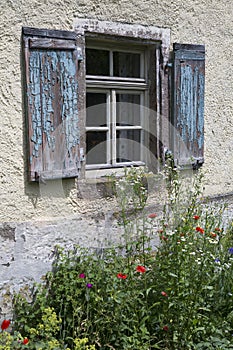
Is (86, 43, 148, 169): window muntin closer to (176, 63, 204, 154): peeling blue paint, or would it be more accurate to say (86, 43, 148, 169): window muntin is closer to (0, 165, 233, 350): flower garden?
(176, 63, 204, 154): peeling blue paint

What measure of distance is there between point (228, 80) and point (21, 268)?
280 cm

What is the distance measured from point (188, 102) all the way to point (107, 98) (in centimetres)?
79

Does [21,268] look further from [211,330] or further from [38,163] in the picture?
[211,330]

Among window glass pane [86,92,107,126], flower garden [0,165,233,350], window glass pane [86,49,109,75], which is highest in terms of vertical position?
window glass pane [86,49,109,75]

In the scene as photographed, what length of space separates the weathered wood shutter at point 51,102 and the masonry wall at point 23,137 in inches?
3.3

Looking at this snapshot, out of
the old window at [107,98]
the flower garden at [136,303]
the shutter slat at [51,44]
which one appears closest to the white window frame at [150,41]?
the old window at [107,98]

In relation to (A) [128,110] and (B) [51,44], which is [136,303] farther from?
(B) [51,44]

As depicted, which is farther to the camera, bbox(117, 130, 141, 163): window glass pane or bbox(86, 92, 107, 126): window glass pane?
bbox(117, 130, 141, 163): window glass pane

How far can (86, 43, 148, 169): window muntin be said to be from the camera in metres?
4.10

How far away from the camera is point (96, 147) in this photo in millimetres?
4172

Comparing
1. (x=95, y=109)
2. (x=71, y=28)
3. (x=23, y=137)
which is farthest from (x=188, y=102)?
(x=23, y=137)

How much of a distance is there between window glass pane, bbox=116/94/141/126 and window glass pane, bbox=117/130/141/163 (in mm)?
95

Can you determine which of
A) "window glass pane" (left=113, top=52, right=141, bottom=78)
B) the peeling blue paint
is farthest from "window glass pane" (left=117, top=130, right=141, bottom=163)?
"window glass pane" (left=113, top=52, right=141, bottom=78)

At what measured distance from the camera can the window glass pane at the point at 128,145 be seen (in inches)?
173
